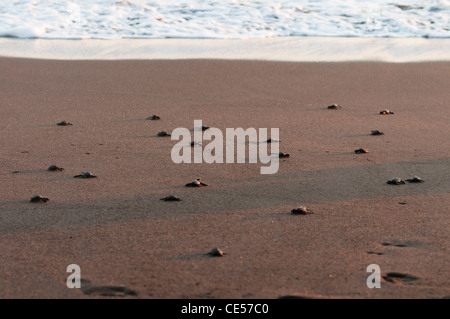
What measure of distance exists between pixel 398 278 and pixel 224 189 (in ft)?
4.90

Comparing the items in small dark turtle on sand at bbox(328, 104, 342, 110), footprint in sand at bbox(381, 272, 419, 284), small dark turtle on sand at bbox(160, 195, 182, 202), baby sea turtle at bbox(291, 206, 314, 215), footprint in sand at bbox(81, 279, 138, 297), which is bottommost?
small dark turtle on sand at bbox(328, 104, 342, 110)

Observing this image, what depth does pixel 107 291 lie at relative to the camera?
8.40 feet

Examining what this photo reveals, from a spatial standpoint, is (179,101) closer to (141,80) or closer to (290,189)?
(141,80)

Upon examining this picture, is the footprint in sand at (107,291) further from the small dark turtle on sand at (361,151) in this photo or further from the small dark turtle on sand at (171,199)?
the small dark turtle on sand at (361,151)

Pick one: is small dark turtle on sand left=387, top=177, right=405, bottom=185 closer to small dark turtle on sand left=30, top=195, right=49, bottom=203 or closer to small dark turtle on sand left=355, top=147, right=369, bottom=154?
small dark turtle on sand left=355, top=147, right=369, bottom=154

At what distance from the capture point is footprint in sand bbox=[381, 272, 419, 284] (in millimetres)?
2654

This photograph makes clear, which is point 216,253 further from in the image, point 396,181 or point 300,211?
point 396,181

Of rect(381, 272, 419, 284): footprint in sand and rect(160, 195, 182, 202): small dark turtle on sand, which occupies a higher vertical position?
rect(381, 272, 419, 284): footprint in sand

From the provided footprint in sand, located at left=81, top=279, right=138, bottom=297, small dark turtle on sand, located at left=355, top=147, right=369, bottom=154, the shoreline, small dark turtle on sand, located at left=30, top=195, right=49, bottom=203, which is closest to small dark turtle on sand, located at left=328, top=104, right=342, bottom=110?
small dark turtle on sand, located at left=355, top=147, right=369, bottom=154

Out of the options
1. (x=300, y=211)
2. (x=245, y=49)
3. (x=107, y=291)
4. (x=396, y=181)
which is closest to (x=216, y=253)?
(x=107, y=291)

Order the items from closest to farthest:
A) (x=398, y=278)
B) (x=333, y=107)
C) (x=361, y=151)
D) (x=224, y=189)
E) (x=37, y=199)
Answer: (x=398, y=278) → (x=37, y=199) → (x=224, y=189) → (x=361, y=151) → (x=333, y=107)

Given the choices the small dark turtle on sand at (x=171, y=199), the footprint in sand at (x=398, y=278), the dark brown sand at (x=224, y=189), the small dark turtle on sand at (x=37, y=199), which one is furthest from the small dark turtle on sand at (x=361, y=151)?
the small dark turtle on sand at (x=37, y=199)

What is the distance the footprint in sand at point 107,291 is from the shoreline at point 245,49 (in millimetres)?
5671

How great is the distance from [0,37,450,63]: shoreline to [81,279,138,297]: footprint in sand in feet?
18.6
